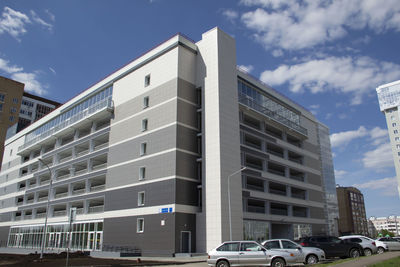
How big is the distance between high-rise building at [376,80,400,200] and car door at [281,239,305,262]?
103948 mm

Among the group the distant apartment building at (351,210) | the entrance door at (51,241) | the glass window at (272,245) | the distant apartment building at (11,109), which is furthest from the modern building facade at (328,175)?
the distant apartment building at (11,109)

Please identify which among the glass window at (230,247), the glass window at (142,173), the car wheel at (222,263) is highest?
the glass window at (142,173)

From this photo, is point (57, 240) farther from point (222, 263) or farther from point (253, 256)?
point (253, 256)

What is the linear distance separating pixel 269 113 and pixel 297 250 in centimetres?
3061

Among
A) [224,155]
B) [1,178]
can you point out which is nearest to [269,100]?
[224,155]

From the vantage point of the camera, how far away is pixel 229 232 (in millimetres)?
32531

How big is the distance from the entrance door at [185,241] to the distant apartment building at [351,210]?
372ft

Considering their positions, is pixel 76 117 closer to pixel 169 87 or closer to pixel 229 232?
pixel 169 87

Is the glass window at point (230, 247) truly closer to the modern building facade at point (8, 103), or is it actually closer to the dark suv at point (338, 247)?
the dark suv at point (338, 247)

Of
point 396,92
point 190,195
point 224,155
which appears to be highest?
point 396,92

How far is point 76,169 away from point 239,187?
95.5 ft

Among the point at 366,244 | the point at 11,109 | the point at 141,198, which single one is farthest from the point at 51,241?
the point at 11,109

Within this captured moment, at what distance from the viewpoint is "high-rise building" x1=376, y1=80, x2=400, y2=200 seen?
109m

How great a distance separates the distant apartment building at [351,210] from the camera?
134 metres
